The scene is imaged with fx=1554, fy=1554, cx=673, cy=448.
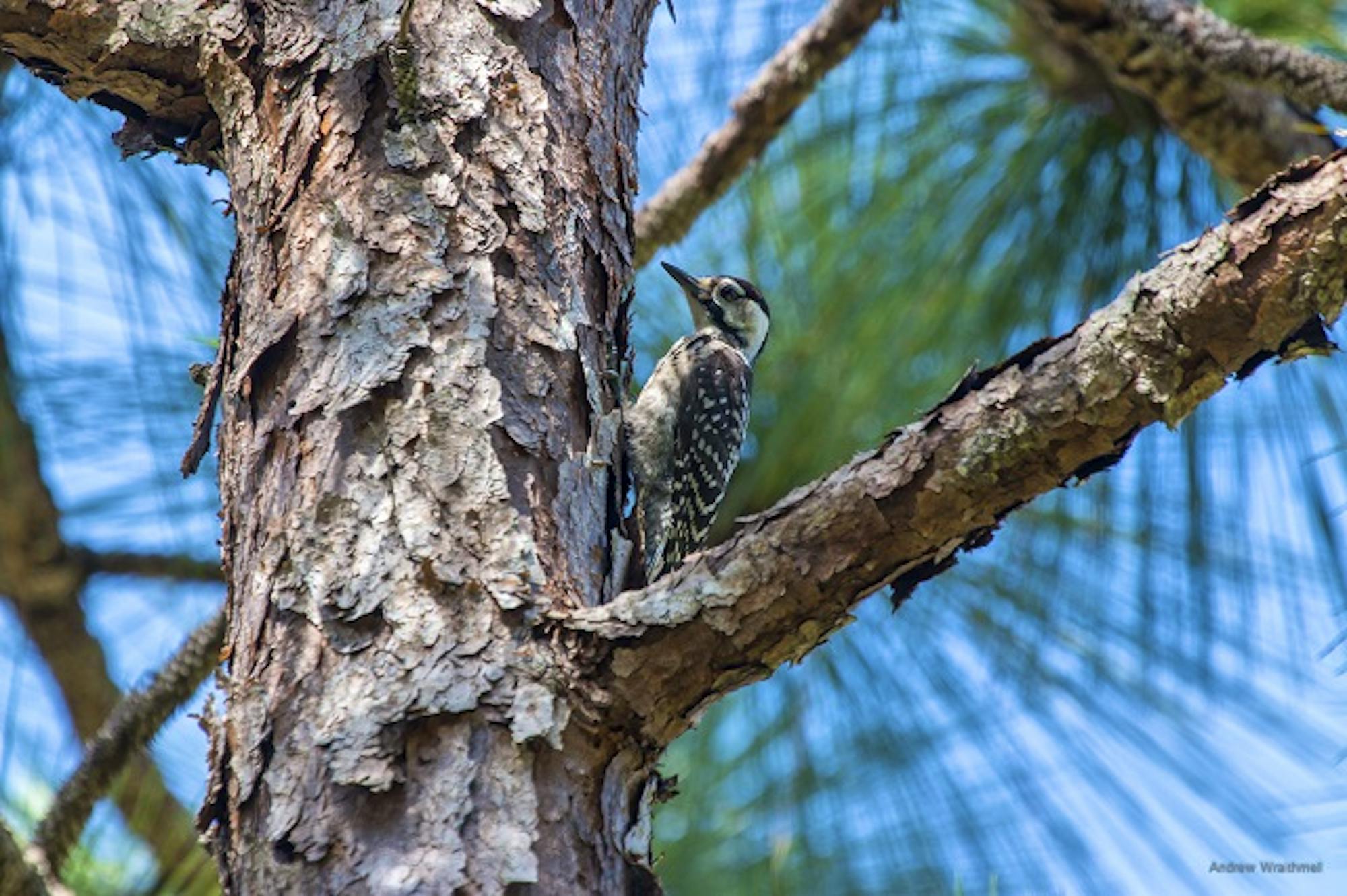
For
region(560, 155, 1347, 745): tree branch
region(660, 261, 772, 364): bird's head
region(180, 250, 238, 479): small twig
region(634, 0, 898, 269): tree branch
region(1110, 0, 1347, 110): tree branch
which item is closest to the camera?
region(560, 155, 1347, 745): tree branch

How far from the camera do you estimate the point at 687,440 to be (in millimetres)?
3443

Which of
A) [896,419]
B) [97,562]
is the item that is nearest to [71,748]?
[97,562]

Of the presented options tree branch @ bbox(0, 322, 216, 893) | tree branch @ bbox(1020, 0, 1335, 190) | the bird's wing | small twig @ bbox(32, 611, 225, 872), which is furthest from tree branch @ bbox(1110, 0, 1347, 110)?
tree branch @ bbox(0, 322, 216, 893)

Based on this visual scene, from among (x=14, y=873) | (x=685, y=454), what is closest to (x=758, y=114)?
(x=685, y=454)

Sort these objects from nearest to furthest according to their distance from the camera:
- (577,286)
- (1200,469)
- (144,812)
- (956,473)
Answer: (956,473) → (577,286) → (144,812) → (1200,469)

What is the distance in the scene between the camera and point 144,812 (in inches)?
114

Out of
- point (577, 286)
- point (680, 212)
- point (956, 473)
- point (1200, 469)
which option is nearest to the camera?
point (956, 473)

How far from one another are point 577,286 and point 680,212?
3.41 feet

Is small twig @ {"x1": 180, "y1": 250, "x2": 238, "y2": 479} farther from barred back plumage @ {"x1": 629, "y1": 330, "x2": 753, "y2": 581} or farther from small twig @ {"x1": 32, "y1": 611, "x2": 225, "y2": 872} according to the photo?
barred back plumage @ {"x1": 629, "y1": 330, "x2": 753, "y2": 581}

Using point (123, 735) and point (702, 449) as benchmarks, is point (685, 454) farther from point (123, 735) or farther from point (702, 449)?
point (123, 735)

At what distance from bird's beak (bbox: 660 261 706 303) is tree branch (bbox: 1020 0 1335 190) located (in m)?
1.00

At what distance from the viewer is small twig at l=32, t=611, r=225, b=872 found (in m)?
2.30

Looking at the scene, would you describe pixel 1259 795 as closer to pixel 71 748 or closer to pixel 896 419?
pixel 896 419

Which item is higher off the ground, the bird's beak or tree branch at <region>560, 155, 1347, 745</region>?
the bird's beak
